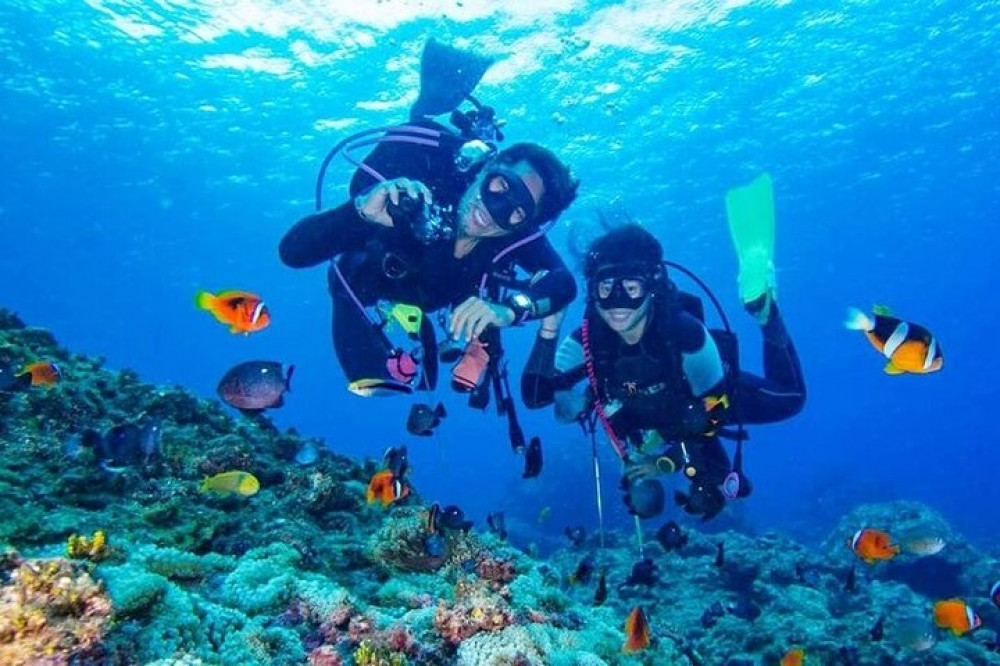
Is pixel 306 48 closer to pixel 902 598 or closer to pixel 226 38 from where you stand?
pixel 226 38

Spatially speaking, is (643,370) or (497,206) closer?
(497,206)

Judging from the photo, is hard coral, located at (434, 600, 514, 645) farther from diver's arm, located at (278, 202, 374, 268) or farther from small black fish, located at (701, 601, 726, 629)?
small black fish, located at (701, 601, 726, 629)

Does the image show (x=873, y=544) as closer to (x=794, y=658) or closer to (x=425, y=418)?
(x=794, y=658)

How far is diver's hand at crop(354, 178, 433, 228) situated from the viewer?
5.35 metres

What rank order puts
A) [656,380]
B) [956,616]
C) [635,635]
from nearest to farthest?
Result: 1. [635,635]
2. [956,616]
3. [656,380]

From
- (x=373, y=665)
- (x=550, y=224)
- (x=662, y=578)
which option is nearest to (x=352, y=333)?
(x=550, y=224)

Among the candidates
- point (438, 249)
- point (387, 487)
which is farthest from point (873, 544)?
point (438, 249)

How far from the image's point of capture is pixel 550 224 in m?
6.53

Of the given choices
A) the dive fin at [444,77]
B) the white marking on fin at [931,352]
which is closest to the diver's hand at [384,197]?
the dive fin at [444,77]

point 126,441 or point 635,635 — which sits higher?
point 126,441

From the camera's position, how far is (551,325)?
6.41 metres

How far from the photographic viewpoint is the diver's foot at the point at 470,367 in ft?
16.5

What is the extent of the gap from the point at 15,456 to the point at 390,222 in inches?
146

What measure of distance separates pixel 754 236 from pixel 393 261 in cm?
535
